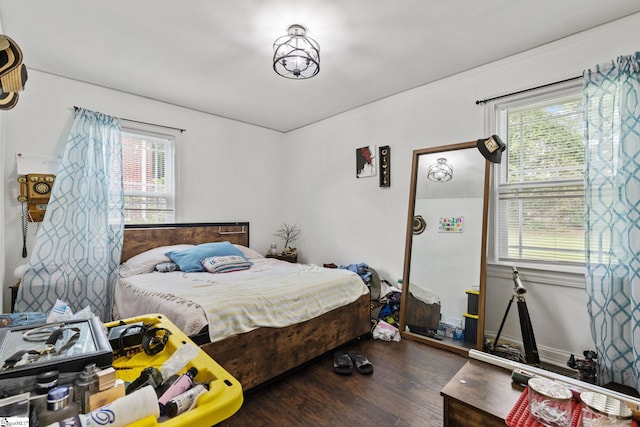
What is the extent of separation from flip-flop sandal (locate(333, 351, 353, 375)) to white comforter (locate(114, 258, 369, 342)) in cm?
39

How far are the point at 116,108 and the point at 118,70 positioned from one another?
56 centimetres

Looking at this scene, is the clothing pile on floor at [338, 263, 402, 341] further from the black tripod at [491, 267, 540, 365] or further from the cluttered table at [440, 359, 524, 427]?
the cluttered table at [440, 359, 524, 427]

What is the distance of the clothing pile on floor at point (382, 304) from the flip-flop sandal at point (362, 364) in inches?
19.7

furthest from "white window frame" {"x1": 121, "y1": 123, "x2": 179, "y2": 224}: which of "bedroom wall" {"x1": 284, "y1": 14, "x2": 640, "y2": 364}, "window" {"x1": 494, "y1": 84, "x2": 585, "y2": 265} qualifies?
"window" {"x1": 494, "y1": 84, "x2": 585, "y2": 265}

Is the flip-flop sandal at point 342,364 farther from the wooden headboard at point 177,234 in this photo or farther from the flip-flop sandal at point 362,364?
the wooden headboard at point 177,234

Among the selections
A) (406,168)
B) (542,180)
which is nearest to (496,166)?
(542,180)

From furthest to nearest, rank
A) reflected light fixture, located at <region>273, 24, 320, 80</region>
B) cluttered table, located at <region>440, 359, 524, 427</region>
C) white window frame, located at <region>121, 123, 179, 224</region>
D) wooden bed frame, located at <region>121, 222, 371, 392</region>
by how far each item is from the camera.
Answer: white window frame, located at <region>121, 123, 179, 224</region> < reflected light fixture, located at <region>273, 24, 320, 80</region> < wooden bed frame, located at <region>121, 222, 371, 392</region> < cluttered table, located at <region>440, 359, 524, 427</region>

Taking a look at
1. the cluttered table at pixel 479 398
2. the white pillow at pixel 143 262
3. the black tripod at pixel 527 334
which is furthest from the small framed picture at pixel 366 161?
the cluttered table at pixel 479 398

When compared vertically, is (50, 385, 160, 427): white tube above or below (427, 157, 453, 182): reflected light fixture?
below

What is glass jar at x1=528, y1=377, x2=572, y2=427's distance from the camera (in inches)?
43.1

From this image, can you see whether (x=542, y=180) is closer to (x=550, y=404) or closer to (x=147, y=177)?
(x=550, y=404)

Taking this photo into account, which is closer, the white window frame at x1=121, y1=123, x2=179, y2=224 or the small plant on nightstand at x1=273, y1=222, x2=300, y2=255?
the white window frame at x1=121, y1=123, x2=179, y2=224

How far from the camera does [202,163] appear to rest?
3.96m

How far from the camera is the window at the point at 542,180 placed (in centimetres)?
242
